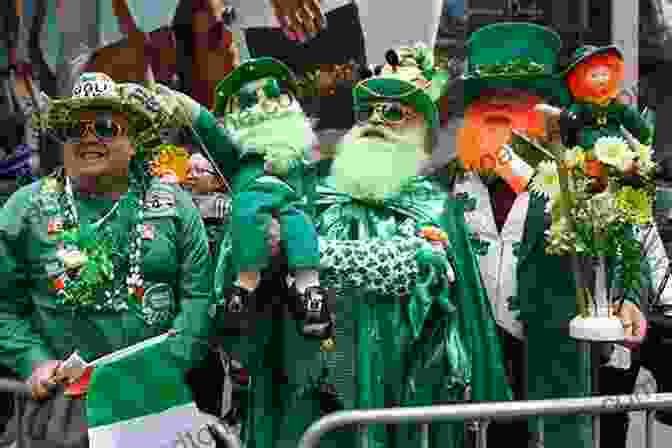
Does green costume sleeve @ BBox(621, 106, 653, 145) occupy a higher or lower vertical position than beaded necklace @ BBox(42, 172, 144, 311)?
higher

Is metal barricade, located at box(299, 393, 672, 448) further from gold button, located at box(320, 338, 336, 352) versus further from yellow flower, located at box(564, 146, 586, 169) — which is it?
yellow flower, located at box(564, 146, 586, 169)

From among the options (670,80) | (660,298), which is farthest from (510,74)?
(670,80)

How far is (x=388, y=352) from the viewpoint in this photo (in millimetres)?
3219

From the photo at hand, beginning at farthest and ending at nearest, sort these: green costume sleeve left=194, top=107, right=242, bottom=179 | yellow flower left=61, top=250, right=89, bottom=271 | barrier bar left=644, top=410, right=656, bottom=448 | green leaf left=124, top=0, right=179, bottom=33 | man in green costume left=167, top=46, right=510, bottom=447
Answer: green leaf left=124, top=0, right=179, bottom=33
man in green costume left=167, top=46, right=510, bottom=447
green costume sleeve left=194, top=107, right=242, bottom=179
yellow flower left=61, top=250, right=89, bottom=271
barrier bar left=644, top=410, right=656, bottom=448

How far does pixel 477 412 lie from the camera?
2615 mm

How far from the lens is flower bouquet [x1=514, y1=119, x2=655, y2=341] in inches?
125

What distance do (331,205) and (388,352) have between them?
1.75 feet


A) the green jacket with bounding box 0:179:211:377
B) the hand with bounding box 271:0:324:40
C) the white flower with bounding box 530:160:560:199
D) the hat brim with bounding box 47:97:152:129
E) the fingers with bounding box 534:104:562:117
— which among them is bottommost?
the green jacket with bounding box 0:179:211:377

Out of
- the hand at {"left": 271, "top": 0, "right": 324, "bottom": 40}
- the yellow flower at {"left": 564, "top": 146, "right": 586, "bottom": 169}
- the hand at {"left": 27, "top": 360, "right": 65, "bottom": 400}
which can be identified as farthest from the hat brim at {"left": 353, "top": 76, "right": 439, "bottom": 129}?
the hand at {"left": 271, "top": 0, "right": 324, "bottom": 40}

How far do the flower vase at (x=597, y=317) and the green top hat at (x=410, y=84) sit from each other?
28.4 inches

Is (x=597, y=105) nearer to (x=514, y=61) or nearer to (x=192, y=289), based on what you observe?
(x=514, y=61)

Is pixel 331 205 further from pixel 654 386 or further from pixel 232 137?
pixel 654 386

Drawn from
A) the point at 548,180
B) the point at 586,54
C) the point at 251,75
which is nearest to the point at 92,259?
the point at 251,75

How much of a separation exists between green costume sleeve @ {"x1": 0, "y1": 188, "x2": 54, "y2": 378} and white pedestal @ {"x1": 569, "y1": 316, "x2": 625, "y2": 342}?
168 cm
